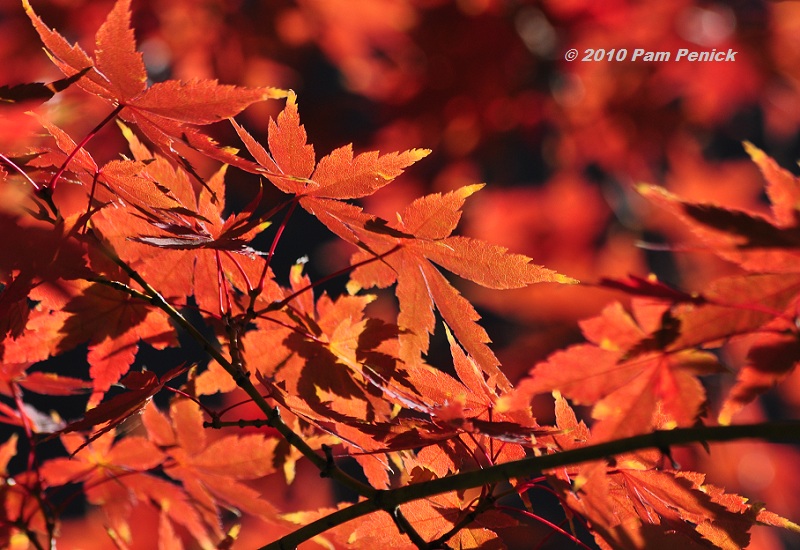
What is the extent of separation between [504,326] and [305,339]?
7.97 feet

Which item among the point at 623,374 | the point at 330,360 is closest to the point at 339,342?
Result: the point at 330,360

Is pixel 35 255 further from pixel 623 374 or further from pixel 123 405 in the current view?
pixel 623 374

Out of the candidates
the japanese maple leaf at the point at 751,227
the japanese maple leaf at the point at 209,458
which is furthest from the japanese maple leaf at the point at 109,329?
the japanese maple leaf at the point at 751,227

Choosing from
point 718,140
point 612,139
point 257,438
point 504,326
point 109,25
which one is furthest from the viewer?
point 718,140

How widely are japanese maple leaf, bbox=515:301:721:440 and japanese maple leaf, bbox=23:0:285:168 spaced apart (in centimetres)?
26

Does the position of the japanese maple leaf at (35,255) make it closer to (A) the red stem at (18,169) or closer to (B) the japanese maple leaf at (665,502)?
(A) the red stem at (18,169)

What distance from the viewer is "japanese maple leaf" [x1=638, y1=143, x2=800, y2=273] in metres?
0.37

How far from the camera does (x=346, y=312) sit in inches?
25.8

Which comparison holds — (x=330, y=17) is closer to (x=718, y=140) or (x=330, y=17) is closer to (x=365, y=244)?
(x=365, y=244)

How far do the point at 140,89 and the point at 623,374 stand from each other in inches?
14.9

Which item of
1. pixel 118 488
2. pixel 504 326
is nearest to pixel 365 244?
pixel 118 488

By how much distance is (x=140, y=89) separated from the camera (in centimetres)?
52

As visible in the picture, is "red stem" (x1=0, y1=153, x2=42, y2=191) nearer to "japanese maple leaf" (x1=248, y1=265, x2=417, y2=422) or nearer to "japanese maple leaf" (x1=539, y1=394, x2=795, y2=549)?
"japanese maple leaf" (x1=248, y1=265, x2=417, y2=422)

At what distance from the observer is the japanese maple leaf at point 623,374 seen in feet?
1.31
